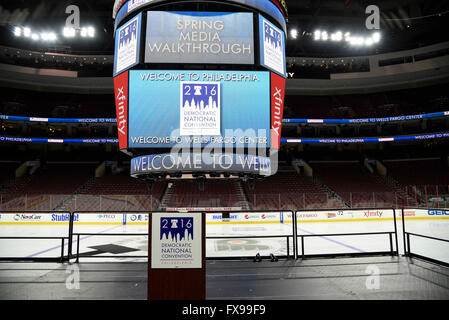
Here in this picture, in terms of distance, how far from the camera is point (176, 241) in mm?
4727

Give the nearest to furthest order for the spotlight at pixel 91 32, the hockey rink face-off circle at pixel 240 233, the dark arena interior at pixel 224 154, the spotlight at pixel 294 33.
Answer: the dark arena interior at pixel 224 154 < the hockey rink face-off circle at pixel 240 233 < the spotlight at pixel 91 32 < the spotlight at pixel 294 33

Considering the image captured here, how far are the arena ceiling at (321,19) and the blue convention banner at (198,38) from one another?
2185 cm

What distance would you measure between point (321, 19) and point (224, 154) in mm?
27539

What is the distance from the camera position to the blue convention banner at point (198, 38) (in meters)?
8.03

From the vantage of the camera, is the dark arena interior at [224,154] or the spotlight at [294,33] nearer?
the dark arena interior at [224,154]

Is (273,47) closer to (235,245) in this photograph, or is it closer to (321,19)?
(235,245)

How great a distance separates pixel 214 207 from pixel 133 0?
13.7 meters

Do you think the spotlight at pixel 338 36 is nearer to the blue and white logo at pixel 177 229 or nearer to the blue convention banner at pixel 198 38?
the blue convention banner at pixel 198 38

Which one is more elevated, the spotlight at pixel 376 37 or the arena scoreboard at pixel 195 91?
the spotlight at pixel 376 37

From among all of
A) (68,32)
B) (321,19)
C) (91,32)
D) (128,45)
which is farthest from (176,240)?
(68,32)

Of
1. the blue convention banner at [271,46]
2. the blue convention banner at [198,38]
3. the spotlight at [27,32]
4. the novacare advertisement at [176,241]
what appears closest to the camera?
the novacare advertisement at [176,241]

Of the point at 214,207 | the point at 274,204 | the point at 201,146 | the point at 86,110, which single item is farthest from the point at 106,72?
the point at 201,146

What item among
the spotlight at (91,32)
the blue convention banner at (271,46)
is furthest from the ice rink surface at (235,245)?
the spotlight at (91,32)
